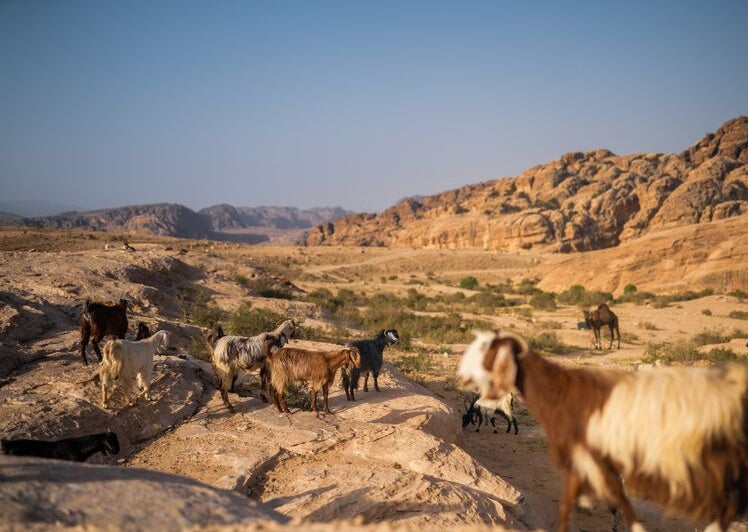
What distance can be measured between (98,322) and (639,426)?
8.56 meters

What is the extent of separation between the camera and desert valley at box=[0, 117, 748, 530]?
4.06 meters

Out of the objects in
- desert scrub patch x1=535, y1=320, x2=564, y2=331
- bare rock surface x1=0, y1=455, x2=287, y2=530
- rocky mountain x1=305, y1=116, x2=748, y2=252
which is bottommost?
desert scrub patch x1=535, y1=320, x2=564, y2=331

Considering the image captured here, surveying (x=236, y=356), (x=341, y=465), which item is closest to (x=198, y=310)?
(x=236, y=356)

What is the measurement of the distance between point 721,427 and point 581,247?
69.6m

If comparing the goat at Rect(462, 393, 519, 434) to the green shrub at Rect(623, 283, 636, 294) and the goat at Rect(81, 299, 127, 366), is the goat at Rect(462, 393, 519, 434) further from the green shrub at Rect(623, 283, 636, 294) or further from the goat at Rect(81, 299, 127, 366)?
the green shrub at Rect(623, 283, 636, 294)

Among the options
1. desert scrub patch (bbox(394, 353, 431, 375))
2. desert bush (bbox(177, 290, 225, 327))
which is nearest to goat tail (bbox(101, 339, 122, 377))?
desert bush (bbox(177, 290, 225, 327))

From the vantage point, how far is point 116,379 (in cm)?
754

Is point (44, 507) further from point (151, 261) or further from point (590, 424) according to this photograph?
point (151, 261)

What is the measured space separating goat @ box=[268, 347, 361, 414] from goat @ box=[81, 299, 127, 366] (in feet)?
10.2

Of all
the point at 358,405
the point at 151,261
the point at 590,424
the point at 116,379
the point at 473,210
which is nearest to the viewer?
the point at 590,424

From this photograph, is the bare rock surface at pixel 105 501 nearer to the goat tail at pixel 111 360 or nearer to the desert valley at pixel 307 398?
the desert valley at pixel 307 398

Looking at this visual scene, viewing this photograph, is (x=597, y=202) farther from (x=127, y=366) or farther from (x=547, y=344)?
(x=127, y=366)

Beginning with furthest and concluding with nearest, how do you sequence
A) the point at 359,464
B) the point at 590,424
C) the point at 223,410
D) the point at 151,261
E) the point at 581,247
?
1. the point at 581,247
2. the point at 151,261
3. the point at 223,410
4. the point at 359,464
5. the point at 590,424

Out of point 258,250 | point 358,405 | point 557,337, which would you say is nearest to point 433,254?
point 258,250
